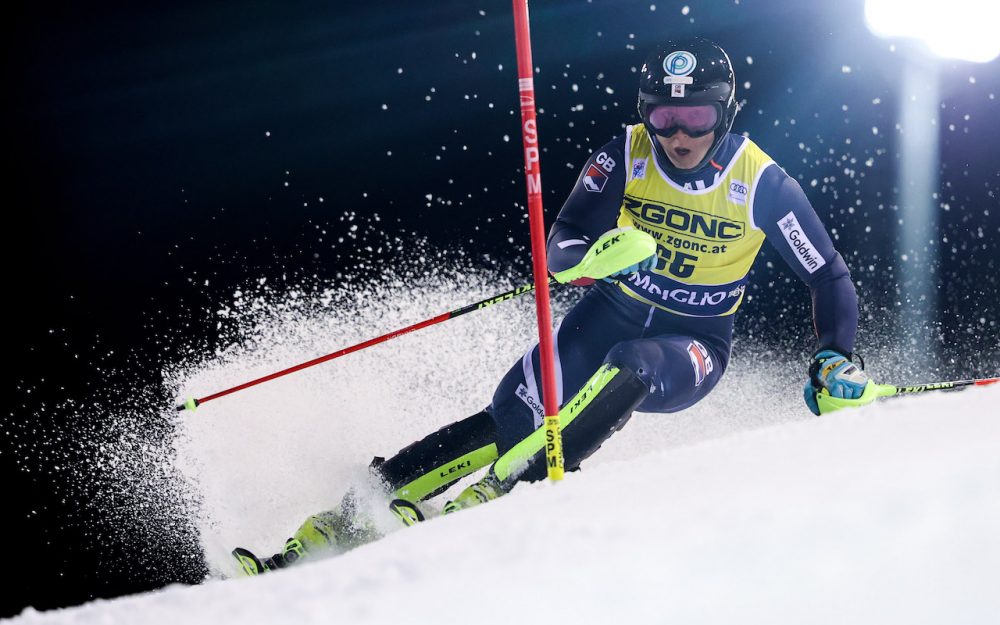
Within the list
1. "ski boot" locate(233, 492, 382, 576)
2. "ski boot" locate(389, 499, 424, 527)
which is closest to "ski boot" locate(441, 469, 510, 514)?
"ski boot" locate(389, 499, 424, 527)

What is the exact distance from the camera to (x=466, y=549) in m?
1.31

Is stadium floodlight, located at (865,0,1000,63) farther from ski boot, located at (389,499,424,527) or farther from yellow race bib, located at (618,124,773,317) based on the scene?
ski boot, located at (389,499,424,527)

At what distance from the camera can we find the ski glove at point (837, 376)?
2387mm

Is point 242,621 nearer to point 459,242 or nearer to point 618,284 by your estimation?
point 618,284

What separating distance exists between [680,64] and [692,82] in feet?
0.22

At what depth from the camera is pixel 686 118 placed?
242 centimetres

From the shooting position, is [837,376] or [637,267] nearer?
[637,267]

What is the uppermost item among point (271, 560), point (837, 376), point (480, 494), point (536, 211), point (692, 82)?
point (692, 82)

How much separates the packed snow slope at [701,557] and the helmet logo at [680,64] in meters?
1.25

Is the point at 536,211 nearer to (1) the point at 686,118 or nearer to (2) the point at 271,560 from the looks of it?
(1) the point at 686,118

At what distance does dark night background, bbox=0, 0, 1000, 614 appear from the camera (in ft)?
8.96

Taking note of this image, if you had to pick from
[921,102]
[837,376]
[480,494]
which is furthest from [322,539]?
[921,102]

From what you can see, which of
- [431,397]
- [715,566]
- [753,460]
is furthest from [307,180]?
[715,566]

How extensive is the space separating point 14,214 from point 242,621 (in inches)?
102
